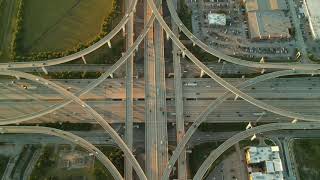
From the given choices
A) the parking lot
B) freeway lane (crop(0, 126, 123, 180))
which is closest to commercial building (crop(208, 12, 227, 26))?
the parking lot

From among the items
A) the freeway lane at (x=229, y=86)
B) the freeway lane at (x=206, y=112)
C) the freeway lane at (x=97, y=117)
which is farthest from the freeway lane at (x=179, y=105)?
the freeway lane at (x=97, y=117)

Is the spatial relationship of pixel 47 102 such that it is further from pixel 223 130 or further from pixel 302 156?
pixel 302 156

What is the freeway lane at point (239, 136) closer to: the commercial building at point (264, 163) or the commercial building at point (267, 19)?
the commercial building at point (264, 163)

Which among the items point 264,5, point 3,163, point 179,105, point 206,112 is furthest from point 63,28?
point 264,5

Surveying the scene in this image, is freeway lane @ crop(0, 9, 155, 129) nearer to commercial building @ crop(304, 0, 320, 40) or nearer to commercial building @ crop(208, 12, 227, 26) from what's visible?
commercial building @ crop(208, 12, 227, 26)

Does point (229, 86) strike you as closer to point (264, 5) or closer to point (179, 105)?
point (179, 105)
